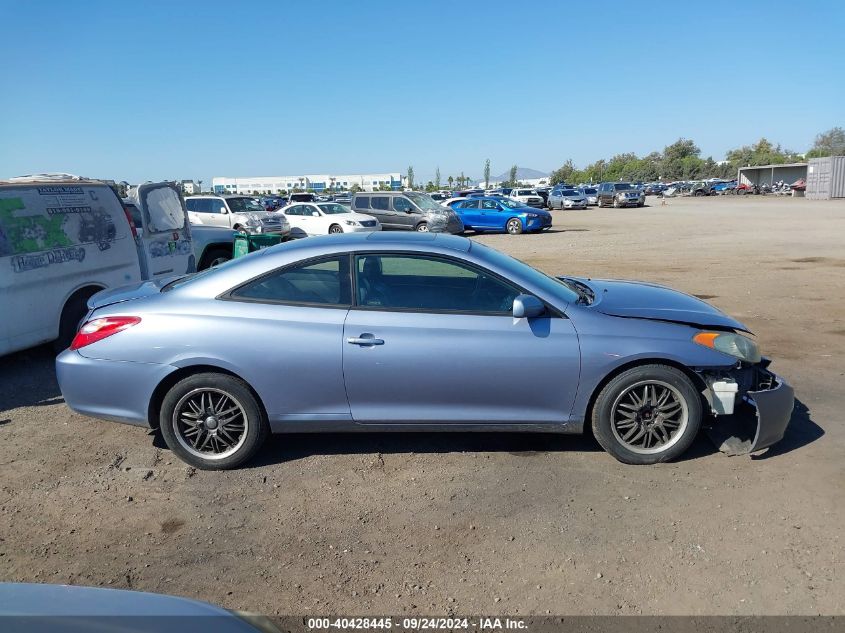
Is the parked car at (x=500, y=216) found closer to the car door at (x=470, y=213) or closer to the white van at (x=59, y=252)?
the car door at (x=470, y=213)

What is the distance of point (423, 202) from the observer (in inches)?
1013

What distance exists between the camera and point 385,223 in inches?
1011

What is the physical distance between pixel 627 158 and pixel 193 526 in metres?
164

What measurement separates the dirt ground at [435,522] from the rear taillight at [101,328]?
920 mm

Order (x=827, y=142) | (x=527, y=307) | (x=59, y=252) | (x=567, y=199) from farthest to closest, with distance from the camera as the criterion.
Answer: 1. (x=827, y=142)
2. (x=567, y=199)
3. (x=59, y=252)
4. (x=527, y=307)

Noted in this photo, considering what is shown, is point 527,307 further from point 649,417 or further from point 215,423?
point 215,423

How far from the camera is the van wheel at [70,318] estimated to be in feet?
23.0

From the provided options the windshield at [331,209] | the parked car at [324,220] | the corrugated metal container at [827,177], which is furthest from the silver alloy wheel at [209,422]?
the corrugated metal container at [827,177]

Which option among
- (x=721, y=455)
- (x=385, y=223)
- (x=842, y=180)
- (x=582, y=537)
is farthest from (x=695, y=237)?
(x=842, y=180)

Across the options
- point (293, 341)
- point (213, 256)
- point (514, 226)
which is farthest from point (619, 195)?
point (293, 341)

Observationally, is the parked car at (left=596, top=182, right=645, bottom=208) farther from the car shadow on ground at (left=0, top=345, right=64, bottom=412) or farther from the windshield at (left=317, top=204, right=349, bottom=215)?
the car shadow on ground at (left=0, top=345, right=64, bottom=412)

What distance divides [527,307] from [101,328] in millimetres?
2958

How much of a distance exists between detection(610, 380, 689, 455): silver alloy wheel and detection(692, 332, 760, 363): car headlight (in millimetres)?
398

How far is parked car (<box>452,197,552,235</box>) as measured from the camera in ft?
85.2
